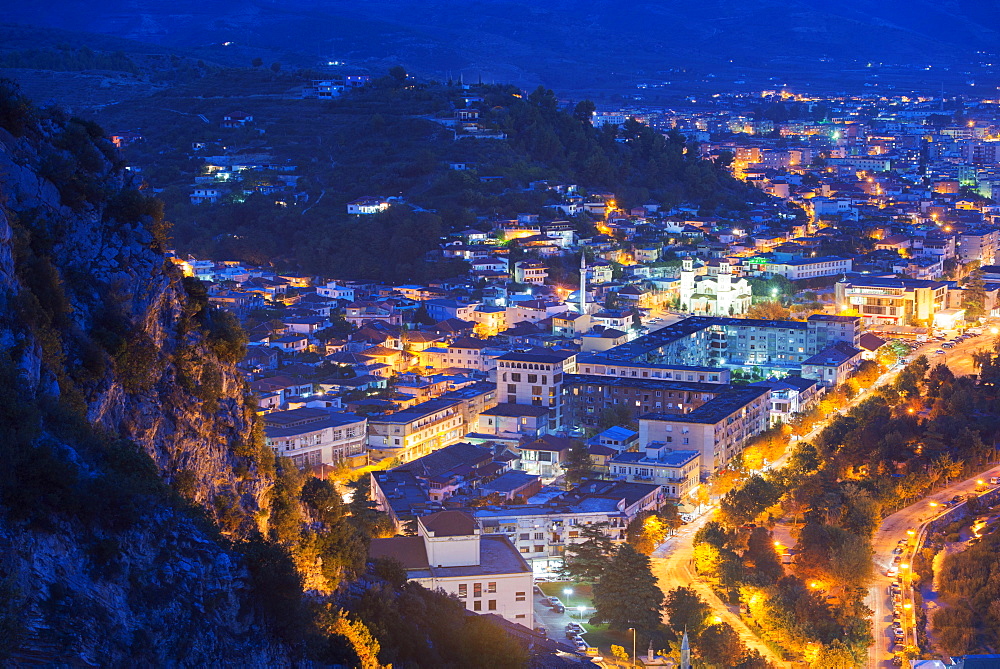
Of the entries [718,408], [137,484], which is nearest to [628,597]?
[718,408]

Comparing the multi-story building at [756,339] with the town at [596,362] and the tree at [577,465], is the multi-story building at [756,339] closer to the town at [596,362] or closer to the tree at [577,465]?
the town at [596,362]

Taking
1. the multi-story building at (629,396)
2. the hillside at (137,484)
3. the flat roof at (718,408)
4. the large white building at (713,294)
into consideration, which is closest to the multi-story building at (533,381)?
the multi-story building at (629,396)

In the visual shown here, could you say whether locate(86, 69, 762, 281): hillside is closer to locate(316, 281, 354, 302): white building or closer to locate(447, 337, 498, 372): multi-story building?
locate(316, 281, 354, 302): white building

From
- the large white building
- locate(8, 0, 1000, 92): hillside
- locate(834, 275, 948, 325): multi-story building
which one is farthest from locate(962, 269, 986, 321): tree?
locate(8, 0, 1000, 92): hillside

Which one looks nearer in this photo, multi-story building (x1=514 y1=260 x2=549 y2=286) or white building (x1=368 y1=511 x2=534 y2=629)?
white building (x1=368 y1=511 x2=534 y2=629)

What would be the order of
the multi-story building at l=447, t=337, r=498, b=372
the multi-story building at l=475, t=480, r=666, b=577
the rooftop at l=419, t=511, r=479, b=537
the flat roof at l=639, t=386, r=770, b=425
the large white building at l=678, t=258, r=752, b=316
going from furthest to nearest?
the large white building at l=678, t=258, r=752, b=316 → the multi-story building at l=447, t=337, r=498, b=372 → the flat roof at l=639, t=386, r=770, b=425 → the multi-story building at l=475, t=480, r=666, b=577 → the rooftop at l=419, t=511, r=479, b=537

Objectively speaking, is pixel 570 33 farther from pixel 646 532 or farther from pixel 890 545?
pixel 646 532

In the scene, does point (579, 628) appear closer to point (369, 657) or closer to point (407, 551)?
point (407, 551)
